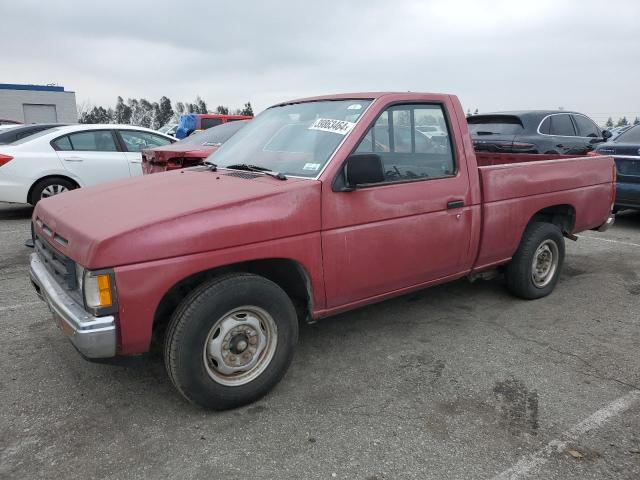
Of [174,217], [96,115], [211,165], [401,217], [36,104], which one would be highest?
[96,115]

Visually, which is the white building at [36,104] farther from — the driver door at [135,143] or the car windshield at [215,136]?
the car windshield at [215,136]

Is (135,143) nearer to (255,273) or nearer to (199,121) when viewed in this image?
(255,273)

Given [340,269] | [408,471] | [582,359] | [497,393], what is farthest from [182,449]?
[582,359]

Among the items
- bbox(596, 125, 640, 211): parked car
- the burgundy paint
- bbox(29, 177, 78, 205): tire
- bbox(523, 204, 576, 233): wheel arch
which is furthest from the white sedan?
bbox(596, 125, 640, 211): parked car

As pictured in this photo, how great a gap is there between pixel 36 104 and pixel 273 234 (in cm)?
3797

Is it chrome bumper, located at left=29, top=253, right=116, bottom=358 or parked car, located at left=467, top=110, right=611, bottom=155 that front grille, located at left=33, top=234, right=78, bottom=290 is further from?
parked car, located at left=467, top=110, right=611, bottom=155

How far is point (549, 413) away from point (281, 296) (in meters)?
1.70

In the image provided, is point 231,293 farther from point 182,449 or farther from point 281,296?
point 182,449

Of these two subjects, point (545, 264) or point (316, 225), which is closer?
point (316, 225)

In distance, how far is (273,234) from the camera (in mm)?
2914

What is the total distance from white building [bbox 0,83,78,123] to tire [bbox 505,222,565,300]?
3620cm

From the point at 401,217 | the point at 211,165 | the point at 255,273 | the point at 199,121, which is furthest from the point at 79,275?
the point at 199,121

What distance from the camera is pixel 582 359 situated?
3609 millimetres

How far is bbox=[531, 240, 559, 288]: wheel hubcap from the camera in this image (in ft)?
15.7
